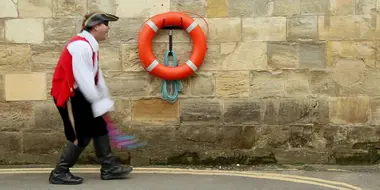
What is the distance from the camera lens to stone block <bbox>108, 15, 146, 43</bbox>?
639cm

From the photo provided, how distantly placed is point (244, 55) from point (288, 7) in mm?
725

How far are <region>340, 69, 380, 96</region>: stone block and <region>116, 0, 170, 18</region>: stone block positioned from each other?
2.23m

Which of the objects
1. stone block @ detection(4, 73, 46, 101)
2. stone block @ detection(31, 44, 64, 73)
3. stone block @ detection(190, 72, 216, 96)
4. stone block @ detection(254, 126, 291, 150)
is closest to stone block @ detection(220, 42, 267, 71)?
stone block @ detection(190, 72, 216, 96)

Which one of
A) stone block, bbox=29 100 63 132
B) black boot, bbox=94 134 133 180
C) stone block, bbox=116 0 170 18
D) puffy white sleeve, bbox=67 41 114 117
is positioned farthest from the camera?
stone block, bbox=29 100 63 132

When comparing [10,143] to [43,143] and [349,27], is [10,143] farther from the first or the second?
[349,27]

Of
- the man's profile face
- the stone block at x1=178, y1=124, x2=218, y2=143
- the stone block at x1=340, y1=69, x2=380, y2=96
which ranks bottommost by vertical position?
the stone block at x1=178, y1=124, x2=218, y2=143

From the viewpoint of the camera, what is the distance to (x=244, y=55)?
21.0ft

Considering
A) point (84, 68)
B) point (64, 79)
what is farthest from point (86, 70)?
point (64, 79)

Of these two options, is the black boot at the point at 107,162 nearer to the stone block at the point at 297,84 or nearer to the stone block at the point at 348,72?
the stone block at the point at 297,84

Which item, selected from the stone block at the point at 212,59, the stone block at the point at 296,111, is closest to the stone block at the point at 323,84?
the stone block at the point at 296,111

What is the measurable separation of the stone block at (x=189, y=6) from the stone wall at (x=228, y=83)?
0.4 inches

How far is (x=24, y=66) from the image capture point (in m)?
6.42

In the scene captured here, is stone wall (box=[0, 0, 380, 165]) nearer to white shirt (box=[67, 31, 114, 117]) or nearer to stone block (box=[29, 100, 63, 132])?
stone block (box=[29, 100, 63, 132])

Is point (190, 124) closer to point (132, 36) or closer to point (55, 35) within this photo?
point (132, 36)
